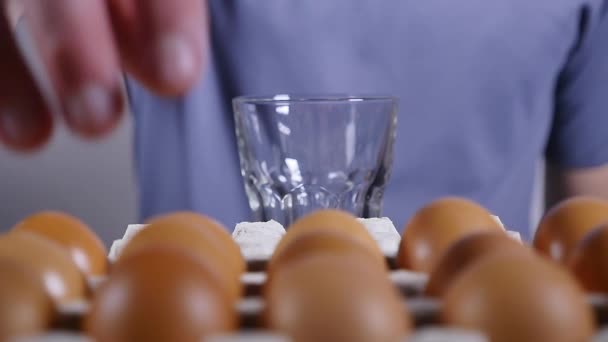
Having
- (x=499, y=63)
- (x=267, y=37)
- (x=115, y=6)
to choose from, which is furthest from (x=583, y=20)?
(x=115, y=6)

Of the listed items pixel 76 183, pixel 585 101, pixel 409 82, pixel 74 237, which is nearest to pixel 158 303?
pixel 74 237

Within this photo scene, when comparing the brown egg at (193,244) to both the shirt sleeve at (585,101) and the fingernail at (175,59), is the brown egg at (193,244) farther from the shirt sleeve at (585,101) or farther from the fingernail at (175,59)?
the shirt sleeve at (585,101)

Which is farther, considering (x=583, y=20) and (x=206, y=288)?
(x=583, y=20)

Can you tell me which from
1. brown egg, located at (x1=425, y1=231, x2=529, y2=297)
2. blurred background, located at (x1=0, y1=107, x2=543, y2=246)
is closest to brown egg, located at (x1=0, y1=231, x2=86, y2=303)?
brown egg, located at (x1=425, y1=231, x2=529, y2=297)

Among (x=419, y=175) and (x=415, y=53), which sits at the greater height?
(x=415, y=53)

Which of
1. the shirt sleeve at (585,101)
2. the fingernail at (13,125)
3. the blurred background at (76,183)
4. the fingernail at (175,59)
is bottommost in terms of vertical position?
the blurred background at (76,183)

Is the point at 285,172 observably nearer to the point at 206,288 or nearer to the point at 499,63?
the point at 206,288

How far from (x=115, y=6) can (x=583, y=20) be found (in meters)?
0.81

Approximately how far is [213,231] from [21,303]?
4.2 inches

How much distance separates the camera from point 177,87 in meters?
0.24

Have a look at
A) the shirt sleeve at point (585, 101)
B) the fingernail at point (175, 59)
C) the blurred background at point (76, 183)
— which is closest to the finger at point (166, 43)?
the fingernail at point (175, 59)

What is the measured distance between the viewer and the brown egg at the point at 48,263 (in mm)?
278

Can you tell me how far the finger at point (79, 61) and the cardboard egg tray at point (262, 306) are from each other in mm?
68

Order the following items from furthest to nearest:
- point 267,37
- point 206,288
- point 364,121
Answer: point 267,37, point 364,121, point 206,288
